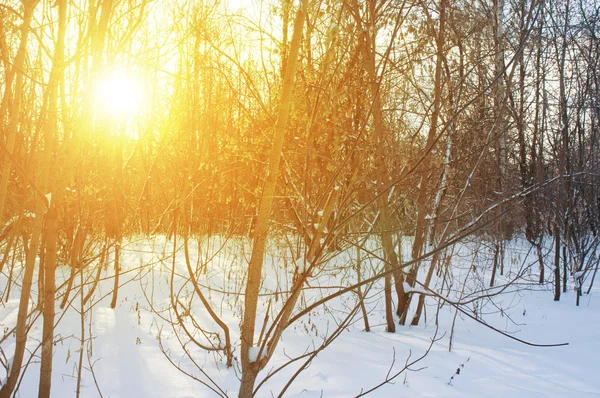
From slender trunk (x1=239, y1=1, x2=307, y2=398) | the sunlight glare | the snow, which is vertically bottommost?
the snow

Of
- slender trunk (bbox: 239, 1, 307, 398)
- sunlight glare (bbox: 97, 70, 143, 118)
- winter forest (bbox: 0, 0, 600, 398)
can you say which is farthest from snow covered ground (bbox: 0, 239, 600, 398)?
slender trunk (bbox: 239, 1, 307, 398)

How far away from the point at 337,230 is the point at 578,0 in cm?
798

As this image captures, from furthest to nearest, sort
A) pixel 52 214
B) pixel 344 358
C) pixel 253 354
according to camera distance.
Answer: pixel 344 358 → pixel 52 214 → pixel 253 354

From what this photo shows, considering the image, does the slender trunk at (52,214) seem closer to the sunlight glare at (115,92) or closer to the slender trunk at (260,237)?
the sunlight glare at (115,92)

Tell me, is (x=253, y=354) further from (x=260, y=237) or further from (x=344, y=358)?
(x=344, y=358)

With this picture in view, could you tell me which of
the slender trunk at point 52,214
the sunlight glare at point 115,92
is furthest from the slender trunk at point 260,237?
the sunlight glare at point 115,92

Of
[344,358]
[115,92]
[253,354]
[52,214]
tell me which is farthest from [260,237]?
[344,358]

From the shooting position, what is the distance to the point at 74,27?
3477 millimetres

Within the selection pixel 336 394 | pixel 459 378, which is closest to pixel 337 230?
pixel 336 394

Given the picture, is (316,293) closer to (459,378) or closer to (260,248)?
(459,378)

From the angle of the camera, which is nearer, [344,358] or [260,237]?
[260,237]

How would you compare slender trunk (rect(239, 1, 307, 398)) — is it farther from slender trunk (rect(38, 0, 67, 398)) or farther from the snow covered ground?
slender trunk (rect(38, 0, 67, 398))

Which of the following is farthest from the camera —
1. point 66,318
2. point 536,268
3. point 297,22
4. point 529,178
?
point 536,268

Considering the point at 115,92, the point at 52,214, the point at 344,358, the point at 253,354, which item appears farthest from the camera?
the point at 344,358
